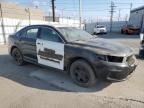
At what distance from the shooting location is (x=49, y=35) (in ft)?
16.4

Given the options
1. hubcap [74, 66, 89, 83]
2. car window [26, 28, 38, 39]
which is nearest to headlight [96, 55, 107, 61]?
hubcap [74, 66, 89, 83]

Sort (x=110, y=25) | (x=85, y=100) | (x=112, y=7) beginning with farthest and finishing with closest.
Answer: (x=112, y=7), (x=110, y=25), (x=85, y=100)

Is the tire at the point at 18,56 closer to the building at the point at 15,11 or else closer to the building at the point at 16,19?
the building at the point at 16,19

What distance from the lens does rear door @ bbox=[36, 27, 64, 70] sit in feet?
15.2

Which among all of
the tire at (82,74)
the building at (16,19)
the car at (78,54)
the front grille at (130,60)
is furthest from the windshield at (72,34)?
the front grille at (130,60)

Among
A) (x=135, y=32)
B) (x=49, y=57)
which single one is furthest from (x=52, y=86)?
(x=135, y=32)

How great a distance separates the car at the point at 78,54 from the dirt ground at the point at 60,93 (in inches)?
14.1

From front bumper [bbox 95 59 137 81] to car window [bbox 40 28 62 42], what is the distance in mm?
1490

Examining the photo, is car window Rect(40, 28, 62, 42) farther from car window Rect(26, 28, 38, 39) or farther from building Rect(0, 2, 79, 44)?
building Rect(0, 2, 79, 44)

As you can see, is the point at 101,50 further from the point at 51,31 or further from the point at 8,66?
the point at 8,66

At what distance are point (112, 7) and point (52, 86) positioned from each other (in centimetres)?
5069

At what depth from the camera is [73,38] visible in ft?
15.8

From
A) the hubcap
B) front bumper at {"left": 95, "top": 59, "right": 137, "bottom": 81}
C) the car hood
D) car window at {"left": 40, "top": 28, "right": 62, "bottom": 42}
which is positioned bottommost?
the hubcap

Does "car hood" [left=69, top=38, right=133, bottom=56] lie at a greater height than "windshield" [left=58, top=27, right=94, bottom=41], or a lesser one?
lesser
